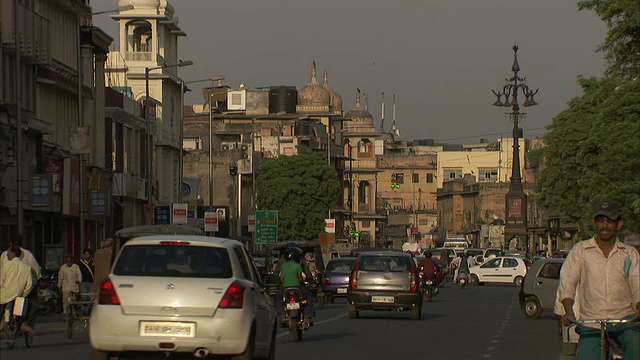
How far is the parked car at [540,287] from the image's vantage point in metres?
39.0

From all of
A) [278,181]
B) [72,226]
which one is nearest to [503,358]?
[72,226]

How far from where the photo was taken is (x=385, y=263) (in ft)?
118

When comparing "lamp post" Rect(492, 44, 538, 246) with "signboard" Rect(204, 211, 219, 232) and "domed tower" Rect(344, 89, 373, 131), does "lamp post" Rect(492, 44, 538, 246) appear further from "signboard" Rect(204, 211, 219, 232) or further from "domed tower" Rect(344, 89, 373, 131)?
"domed tower" Rect(344, 89, 373, 131)

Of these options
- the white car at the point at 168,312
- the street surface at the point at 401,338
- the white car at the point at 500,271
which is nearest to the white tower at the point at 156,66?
the white car at the point at 500,271

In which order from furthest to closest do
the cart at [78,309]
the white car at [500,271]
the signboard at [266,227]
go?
the signboard at [266,227] < the white car at [500,271] < the cart at [78,309]

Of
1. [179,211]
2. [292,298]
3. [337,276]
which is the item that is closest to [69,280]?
[292,298]

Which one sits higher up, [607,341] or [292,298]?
[607,341]

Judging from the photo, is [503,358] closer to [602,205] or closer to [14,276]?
[14,276]

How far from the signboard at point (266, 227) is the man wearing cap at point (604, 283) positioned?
67.0m

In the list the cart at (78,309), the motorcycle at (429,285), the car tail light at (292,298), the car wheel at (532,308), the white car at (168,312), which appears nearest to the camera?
the white car at (168,312)

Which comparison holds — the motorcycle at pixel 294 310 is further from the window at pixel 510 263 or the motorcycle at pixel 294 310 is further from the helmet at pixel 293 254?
the window at pixel 510 263

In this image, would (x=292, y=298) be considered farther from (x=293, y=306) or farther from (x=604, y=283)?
(x=604, y=283)

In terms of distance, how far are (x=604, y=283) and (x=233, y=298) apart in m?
4.93

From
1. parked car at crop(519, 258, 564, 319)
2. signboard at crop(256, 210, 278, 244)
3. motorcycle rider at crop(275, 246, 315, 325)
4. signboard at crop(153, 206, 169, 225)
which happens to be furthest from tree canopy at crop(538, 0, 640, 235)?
signboard at crop(256, 210, 278, 244)
